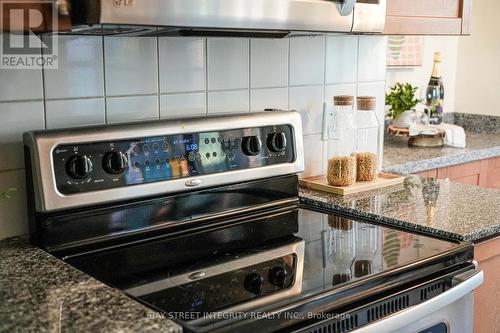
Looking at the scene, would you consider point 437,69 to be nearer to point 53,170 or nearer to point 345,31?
point 345,31

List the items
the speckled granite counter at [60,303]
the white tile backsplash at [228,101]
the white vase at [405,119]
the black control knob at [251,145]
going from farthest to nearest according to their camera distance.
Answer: the white vase at [405,119] < the white tile backsplash at [228,101] < the black control knob at [251,145] < the speckled granite counter at [60,303]

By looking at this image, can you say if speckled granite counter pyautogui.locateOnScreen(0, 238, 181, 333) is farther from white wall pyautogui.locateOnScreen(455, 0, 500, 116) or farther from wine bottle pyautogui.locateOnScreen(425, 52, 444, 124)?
white wall pyautogui.locateOnScreen(455, 0, 500, 116)

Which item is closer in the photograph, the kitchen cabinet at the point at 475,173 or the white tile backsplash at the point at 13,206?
the white tile backsplash at the point at 13,206

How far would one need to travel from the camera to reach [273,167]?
5.26 ft

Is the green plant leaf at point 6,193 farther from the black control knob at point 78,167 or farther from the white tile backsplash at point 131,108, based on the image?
the white tile backsplash at point 131,108

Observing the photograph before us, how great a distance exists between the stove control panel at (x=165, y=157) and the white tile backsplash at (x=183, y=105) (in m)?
0.14

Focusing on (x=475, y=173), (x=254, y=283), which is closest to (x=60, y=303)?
(x=254, y=283)

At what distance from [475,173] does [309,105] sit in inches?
41.9

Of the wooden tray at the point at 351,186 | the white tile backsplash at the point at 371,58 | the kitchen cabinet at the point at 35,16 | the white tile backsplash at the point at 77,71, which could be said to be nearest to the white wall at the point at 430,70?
the white tile backsplash at the point at 371,58

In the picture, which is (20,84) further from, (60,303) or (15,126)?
(60,303)

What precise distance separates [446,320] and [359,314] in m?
0.30

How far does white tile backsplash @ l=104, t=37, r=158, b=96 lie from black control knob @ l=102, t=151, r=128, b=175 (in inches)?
7.2

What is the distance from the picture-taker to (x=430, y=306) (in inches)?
49.1

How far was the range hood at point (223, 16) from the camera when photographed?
3.62 ft
